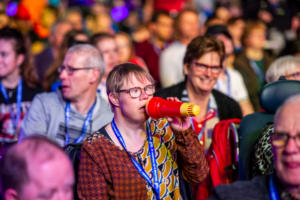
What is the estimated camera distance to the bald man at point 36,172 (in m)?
2.01

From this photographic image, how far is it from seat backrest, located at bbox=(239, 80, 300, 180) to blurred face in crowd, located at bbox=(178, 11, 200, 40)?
2.96m

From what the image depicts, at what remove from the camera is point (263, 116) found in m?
3.26

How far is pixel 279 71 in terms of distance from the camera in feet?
12.7

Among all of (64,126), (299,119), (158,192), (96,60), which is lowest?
(158,192)

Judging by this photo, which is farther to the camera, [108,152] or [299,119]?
[108,152]

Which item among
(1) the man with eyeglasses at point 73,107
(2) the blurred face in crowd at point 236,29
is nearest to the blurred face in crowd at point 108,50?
(1) the man with eyeglasses at point 73,107

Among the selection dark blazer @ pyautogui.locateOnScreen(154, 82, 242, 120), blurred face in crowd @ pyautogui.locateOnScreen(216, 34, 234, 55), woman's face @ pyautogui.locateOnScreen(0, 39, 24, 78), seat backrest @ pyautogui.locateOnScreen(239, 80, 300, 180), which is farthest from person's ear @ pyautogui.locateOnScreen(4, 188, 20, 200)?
blurred face in crowd @ pyautogui.locateOnScreen(216, 34, 234, 55)

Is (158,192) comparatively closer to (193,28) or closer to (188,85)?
(188,85)

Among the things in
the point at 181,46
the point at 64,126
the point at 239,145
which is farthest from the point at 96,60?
the point at 181,46

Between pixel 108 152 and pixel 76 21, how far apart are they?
228 inches

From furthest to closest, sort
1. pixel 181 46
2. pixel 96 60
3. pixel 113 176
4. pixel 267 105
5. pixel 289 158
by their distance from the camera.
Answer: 1. pixel 181 46
2. pixel 96 60
3. pixel 267 105
4. pixel 113 176
5. pixel 289 158

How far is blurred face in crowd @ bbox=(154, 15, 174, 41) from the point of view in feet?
23.9

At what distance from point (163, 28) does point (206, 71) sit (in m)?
3.38

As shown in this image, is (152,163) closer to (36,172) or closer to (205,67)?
(36,172)
